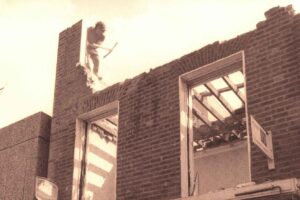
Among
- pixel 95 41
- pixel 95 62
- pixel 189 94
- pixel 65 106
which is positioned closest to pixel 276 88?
pixel 189 94

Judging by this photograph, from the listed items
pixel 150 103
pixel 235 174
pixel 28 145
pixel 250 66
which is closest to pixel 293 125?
pixel 250 66

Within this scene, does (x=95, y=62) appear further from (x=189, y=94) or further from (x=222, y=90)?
Answer: (x=189, y=94)

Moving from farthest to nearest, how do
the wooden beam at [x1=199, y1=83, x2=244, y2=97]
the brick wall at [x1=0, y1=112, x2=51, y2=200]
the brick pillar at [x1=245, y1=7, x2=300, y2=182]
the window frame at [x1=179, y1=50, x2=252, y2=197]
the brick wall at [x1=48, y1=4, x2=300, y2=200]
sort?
the wooden beam at [x1=199, y1=83, x2=244, y2=97]
the brick wall at [x1=0, y1=112, x2=51, y2=200]
the window frame at [x1=179, y1=50, x2=252, y2=197]
the brick wall at [x1=48, y1=4, x2=300, y2=200]
the brick pillar at [x1=245, y1=7, x2=300, y2=182]

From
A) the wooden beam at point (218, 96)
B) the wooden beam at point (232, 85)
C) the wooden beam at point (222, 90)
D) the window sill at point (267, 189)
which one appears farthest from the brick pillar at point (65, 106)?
the window sill at point (267, 189)

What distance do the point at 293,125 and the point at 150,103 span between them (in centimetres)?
280

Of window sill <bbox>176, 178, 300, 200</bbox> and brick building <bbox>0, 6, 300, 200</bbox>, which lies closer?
window sill <bbox>176, 178, 300, 200</bbox>

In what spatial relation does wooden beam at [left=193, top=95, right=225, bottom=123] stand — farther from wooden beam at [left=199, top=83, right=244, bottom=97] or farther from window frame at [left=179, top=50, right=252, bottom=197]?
window frame at [left=179, top=50, right=252, bottom=197]

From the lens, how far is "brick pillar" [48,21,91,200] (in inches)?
382

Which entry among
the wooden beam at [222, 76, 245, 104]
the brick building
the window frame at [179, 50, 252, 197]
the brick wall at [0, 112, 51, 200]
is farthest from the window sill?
the brick wall at [0, 112, 51, 200]

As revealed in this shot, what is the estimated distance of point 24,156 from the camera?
10.3 meters

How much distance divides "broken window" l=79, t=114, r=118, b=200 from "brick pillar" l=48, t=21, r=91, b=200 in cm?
31

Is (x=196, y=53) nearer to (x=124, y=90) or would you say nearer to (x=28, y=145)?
(x=124, y=90)

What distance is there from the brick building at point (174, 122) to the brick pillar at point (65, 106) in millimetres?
22

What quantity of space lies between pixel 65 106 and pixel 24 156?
1.30m
